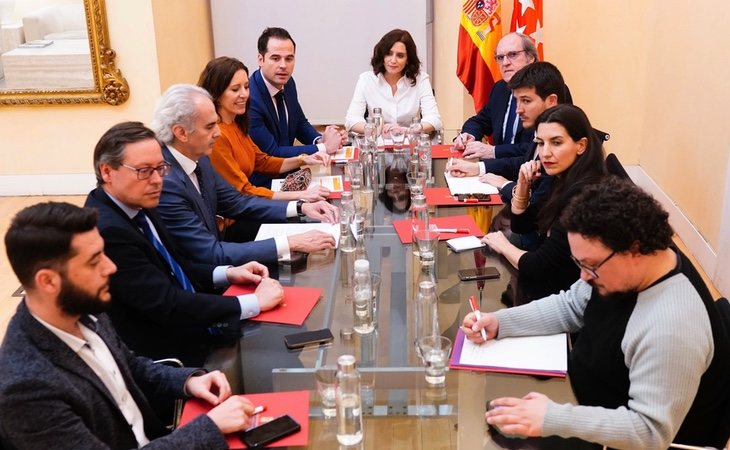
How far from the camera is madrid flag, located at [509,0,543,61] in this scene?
226 inches

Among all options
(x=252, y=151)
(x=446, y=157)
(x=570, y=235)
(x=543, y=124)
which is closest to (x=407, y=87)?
(x=446, y=157)

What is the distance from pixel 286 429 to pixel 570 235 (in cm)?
81

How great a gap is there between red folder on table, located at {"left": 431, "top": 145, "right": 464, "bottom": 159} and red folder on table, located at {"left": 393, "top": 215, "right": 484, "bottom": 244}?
1.07 m

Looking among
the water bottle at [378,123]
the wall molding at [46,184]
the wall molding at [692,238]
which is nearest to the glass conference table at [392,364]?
the water bottle at [378,123]

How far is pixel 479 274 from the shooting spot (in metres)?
2.52

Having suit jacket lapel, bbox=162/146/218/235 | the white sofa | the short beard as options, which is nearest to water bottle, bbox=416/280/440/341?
the short beard

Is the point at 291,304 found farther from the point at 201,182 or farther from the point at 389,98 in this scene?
the point at 389,98

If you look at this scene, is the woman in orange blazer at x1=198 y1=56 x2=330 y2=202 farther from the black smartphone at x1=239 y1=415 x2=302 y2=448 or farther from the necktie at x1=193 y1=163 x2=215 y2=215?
the black smartphone at x1=239 y1=415 x2=302 y2=448

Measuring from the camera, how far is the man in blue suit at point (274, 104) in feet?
14.0

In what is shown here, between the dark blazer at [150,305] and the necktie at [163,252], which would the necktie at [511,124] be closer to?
the necktie at [163,252]

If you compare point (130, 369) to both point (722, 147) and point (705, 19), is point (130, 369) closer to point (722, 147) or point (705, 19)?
point (722, 147)

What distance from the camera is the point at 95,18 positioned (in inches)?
224

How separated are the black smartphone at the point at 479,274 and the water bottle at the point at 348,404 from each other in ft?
2.72

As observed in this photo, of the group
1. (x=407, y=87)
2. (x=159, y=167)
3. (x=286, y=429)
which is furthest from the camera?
(x=407, y=87)
